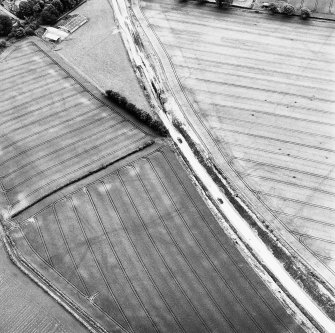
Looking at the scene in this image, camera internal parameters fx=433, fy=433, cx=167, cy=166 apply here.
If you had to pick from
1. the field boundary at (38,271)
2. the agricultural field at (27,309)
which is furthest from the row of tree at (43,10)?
the agricultural field at (27,309)

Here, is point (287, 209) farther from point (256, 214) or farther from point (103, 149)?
point (103, 149)

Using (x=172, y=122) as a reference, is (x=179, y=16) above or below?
above

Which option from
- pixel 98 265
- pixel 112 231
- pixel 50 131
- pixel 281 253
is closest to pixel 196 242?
pixel 281 253

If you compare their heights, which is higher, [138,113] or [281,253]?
[138,113]

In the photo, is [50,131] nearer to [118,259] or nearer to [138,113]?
[138,113]

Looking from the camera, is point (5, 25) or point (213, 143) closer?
point (213, 143)

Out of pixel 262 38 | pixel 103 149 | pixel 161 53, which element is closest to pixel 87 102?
pixel 103 149

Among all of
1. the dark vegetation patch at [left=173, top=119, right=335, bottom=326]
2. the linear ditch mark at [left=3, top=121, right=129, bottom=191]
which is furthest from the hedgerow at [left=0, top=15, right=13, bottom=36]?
the dark vegetation patch at [left=173, top=119, right=335, bottom=326]
